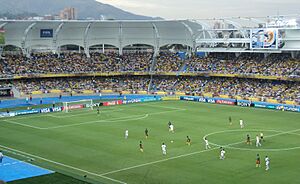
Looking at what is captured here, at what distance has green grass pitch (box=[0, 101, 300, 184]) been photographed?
37.7 m

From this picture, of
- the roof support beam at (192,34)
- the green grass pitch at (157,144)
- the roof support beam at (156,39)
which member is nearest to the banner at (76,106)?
the green grass pitch at (157,144)

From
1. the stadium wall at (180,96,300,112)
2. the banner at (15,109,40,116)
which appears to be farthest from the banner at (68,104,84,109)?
the stadium wall at (180,96,300,112)

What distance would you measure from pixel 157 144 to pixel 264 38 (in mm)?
43551

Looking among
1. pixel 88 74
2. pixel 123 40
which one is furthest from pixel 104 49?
pixel 88 74

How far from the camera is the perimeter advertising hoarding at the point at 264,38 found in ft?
272

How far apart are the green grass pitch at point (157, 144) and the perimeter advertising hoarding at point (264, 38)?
50.0 feet

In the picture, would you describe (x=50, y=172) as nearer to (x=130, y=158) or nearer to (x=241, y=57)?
(x=130, y=158)

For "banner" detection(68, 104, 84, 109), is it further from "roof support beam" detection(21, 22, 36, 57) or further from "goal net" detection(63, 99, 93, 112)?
"roof support beam" detection(21, 22, 36, 57)

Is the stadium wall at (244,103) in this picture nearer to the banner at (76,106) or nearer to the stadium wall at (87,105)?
the stadium wall at (87,105)

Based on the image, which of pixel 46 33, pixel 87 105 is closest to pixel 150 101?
pixel 87 105

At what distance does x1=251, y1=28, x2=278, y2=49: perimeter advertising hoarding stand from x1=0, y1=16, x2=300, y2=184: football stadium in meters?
0.27

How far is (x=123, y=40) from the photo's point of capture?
343 ft

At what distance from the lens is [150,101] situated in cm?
8594

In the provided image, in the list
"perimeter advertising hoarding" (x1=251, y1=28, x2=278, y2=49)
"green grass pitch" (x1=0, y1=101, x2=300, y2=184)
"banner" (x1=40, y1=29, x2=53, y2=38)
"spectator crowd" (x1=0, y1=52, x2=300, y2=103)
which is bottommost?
"green grass pitch" (x1=0, y1=101, x2=300, y2=184)
